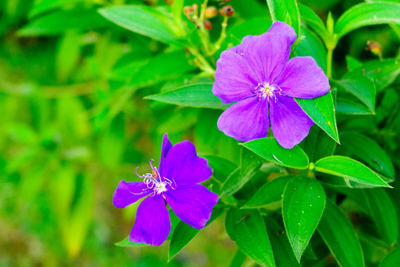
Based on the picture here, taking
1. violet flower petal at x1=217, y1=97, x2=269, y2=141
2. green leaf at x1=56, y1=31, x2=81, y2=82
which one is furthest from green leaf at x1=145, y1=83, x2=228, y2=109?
green leaf at x1=56, y1=31, x2=81, y2=82

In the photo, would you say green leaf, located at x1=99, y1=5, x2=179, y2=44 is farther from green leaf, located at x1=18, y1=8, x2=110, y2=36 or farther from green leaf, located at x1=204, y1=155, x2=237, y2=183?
green leaf, located at x1=18, y1=8, x2=110, y2=36

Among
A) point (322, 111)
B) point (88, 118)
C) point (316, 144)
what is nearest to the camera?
point (322, 111)

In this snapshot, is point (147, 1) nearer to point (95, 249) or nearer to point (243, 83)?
point (243, 83)

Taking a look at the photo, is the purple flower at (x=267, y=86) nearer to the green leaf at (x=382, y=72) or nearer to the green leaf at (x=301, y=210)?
the green leaf at (x=301, y=210)

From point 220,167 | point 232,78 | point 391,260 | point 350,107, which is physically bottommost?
point 391,260

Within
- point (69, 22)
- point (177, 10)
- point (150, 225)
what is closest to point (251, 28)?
point (177, 10)

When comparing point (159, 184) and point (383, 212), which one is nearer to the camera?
point (159, 184)

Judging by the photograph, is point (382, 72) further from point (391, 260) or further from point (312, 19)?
point (391, 260)

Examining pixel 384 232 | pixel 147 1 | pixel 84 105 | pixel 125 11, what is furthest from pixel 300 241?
pixel 84 105
